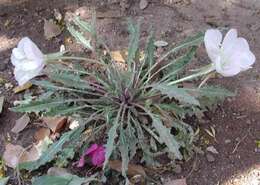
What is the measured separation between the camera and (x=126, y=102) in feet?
7.13

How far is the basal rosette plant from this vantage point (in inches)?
81.4

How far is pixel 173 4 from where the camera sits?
2770 millimetres

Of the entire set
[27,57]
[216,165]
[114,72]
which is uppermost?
[27,57]

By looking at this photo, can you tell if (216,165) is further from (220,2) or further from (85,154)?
(220,2)

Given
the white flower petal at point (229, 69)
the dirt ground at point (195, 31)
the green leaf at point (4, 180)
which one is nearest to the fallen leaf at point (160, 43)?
the dirt ground at point (195, 31)

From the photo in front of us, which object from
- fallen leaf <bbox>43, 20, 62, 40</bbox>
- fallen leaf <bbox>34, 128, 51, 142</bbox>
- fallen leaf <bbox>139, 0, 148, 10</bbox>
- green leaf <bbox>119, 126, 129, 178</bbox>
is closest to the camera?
green leaf <bbox>119, 126, 129, 178</bbox>

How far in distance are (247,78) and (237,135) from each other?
308 millimetres

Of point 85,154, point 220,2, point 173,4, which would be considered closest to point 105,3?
point 173,4

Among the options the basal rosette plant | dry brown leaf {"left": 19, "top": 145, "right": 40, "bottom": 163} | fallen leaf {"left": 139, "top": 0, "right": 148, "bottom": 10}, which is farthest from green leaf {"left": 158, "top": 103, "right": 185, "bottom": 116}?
fallen leaf {"left": 139, "top": 0, "right": 148, "bottom": 10}

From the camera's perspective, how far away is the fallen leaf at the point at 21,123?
234cm

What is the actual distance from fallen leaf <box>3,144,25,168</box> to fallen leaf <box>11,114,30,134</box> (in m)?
0.09

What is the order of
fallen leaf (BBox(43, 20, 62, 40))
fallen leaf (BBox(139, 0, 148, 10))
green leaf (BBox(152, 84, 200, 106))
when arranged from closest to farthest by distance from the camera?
green leaf (BBox(152, 84, 200, 106)) < fallen leaf (BBox(43, 20, 62, 40)) < fallen leaf (BBox(139, 0, 148, 10))

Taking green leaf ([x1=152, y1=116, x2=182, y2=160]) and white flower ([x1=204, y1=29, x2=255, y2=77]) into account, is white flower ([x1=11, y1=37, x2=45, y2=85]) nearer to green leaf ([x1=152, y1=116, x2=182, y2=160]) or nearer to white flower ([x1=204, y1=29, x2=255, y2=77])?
green leaf ([x1=152, y1=116, x2=182, y2=160])

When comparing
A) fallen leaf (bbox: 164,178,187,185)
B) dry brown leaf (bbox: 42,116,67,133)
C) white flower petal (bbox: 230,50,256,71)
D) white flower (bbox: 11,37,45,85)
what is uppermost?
white flower (bbox: 11,37,45,85)
